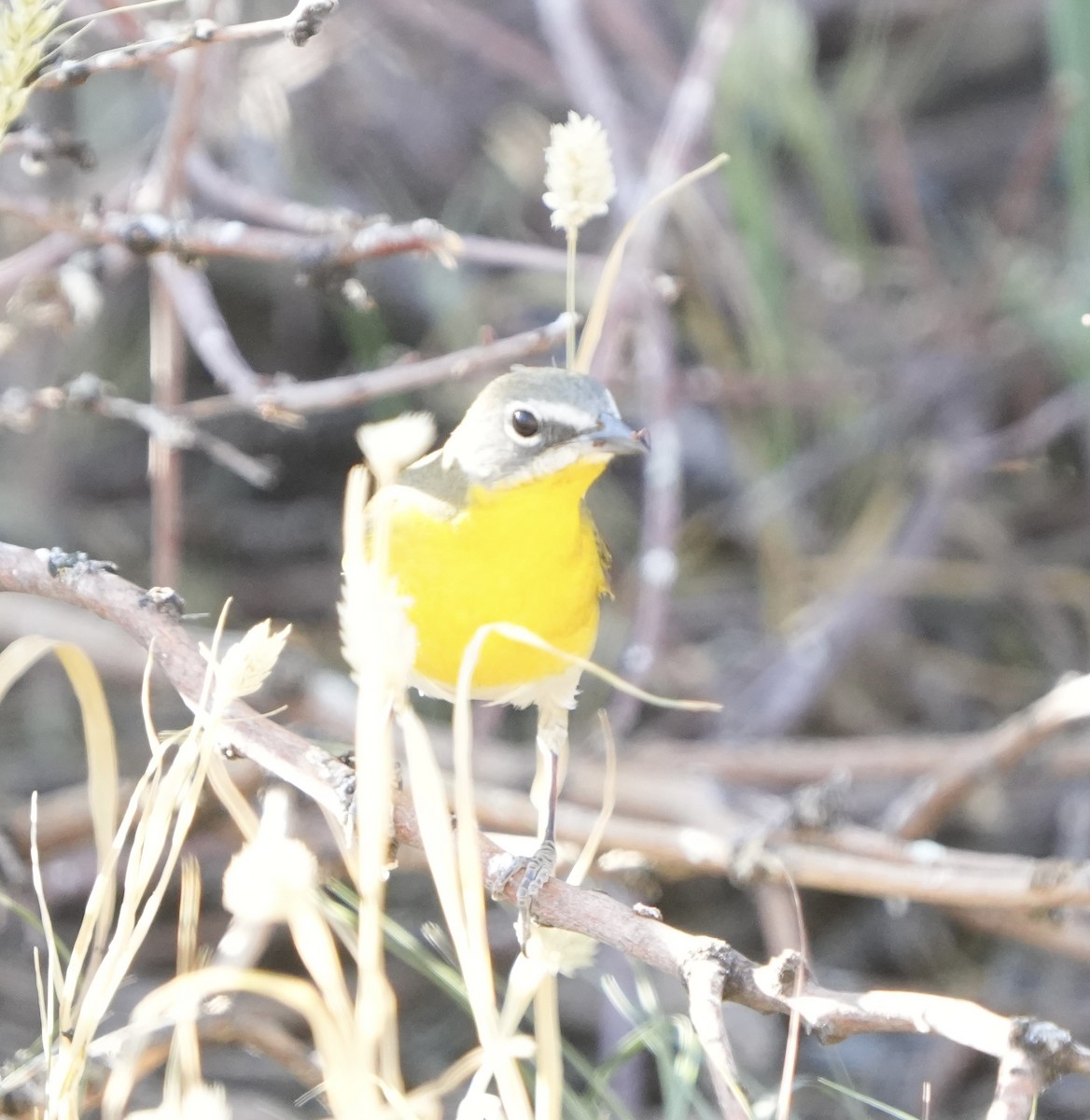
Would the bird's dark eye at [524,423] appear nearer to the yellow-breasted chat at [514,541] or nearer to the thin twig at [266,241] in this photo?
the yellow-breasted chat at [514,541]

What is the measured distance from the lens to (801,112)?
3.09 m

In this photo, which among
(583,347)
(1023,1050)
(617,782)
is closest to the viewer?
(1023,1050)

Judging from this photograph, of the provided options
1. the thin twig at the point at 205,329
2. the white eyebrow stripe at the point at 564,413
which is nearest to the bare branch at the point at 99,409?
the thin twig at the point at 205,329

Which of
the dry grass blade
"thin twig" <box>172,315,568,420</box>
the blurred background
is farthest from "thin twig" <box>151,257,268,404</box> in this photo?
the dry grass blade

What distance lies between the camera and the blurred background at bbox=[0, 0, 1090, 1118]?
2.73 m

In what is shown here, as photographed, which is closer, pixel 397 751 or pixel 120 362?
pixel 397 751

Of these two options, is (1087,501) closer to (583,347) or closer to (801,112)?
(801,112)

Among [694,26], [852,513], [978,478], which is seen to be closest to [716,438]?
[852,513]

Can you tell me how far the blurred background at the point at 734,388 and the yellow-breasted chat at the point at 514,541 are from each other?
2.04 feet

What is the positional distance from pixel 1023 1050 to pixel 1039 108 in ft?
11.0

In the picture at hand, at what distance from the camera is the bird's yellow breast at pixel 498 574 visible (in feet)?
5.73

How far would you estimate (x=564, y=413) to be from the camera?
1.77m

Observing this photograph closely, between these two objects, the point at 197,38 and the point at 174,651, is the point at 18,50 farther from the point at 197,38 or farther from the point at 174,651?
the point at 174,651

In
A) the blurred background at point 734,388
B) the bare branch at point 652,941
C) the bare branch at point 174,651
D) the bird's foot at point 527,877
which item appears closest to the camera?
the bare branch at point 652,941
